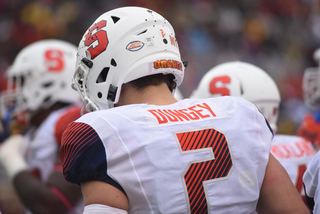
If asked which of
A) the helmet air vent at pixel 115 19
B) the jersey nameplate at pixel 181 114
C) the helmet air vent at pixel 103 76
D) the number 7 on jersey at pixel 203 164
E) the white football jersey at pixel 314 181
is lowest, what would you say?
the white football jersey at pixel 314 181

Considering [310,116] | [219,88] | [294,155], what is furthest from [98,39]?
[310,116]

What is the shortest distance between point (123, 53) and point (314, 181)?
1.05m

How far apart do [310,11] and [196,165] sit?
10765 millimetres

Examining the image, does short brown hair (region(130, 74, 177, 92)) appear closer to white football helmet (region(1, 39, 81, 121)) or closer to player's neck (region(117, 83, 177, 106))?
player's neck (region(117, 83, 177, 106))

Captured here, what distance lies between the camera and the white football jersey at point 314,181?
1774 millimetres

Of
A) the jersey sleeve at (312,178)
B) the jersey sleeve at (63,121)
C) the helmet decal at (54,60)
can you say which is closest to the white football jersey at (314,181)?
the jersey sleeve at (312,178)

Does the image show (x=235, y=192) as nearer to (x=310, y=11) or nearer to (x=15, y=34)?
(x=15, y=34)

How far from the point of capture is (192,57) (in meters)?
9.00

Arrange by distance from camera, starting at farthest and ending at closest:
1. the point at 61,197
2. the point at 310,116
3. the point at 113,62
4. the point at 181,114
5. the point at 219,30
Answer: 1. the point at 219,30
2. the point at 310,116
3. the point at 61,197
4. the point at 113,62
5. the point at 181,114

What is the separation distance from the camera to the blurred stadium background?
817 cm

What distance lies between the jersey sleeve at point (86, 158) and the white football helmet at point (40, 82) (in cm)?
234

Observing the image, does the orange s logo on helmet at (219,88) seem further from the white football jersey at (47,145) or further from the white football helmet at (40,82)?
the white football helmet at (40,82)

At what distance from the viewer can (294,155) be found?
2.62m

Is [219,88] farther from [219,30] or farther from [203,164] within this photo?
[219,30]
